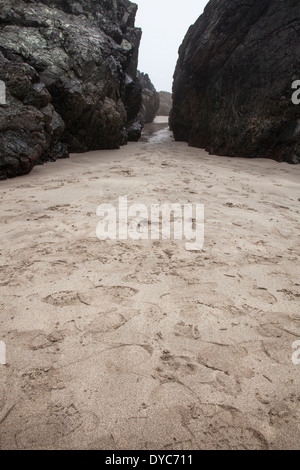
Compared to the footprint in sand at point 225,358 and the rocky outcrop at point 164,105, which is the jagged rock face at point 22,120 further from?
the rocky outcrop at point 164,105

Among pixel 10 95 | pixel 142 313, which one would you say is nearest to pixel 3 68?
pixel 10 95

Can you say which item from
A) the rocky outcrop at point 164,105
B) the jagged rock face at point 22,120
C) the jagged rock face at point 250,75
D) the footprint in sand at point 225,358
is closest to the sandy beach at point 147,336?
the footprint in sand at point 225,358

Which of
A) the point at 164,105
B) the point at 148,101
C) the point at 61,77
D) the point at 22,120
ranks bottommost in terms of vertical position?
the point at 22,120

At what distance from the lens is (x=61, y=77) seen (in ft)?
20.5

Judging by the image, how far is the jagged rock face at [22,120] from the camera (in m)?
4.49

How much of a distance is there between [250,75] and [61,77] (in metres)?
4.37

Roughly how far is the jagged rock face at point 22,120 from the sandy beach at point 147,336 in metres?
2.09

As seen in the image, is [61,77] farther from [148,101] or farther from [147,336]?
[148,101]

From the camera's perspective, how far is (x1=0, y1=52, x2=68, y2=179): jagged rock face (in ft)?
14.7

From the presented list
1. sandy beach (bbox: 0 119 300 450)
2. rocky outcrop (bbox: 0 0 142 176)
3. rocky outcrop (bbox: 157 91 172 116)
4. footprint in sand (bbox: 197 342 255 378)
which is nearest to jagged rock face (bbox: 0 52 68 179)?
rocky outcrop (bbox: 0 0 142 176)

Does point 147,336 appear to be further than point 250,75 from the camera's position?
No

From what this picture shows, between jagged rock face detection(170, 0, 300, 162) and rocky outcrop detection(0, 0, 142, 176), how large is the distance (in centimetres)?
262

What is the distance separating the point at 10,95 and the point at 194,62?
5570 millimetres

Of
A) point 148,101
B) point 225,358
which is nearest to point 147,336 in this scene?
point 225,358
